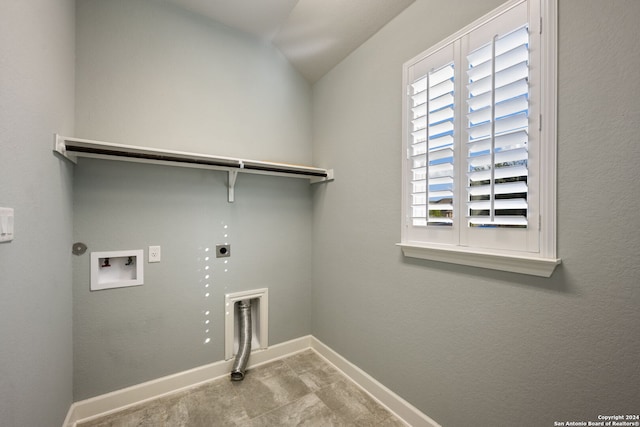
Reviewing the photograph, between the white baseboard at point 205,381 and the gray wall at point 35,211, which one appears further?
the white baseboard at point 205,381

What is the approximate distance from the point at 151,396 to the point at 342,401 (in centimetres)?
134

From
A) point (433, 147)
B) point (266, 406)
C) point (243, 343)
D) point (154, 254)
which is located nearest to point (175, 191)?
point (154, 254)

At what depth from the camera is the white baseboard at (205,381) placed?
156 cm

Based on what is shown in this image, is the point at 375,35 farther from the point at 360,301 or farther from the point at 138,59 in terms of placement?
the point at 360,301

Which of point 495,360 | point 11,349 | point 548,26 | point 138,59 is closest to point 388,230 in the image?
point 495,360

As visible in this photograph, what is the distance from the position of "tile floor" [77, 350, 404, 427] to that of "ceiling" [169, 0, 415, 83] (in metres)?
2.60

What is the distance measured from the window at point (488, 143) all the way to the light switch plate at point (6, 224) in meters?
1.73

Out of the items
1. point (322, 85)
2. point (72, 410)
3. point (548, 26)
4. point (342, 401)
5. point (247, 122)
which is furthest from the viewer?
point (322, 85)

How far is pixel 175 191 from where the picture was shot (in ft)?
6.16

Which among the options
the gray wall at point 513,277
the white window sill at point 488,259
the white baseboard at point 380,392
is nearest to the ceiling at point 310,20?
the gray wall at point 513,277

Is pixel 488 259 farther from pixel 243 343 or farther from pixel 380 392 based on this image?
pixel 243 343

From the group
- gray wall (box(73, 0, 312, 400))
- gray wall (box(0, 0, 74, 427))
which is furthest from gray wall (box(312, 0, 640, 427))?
gray wall (box(0, 0, 74, 427))

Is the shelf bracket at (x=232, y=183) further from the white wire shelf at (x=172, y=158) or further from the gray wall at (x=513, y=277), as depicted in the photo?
the gray wall at (x=513, y=277)

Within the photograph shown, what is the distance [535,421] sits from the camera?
3.45 ft
